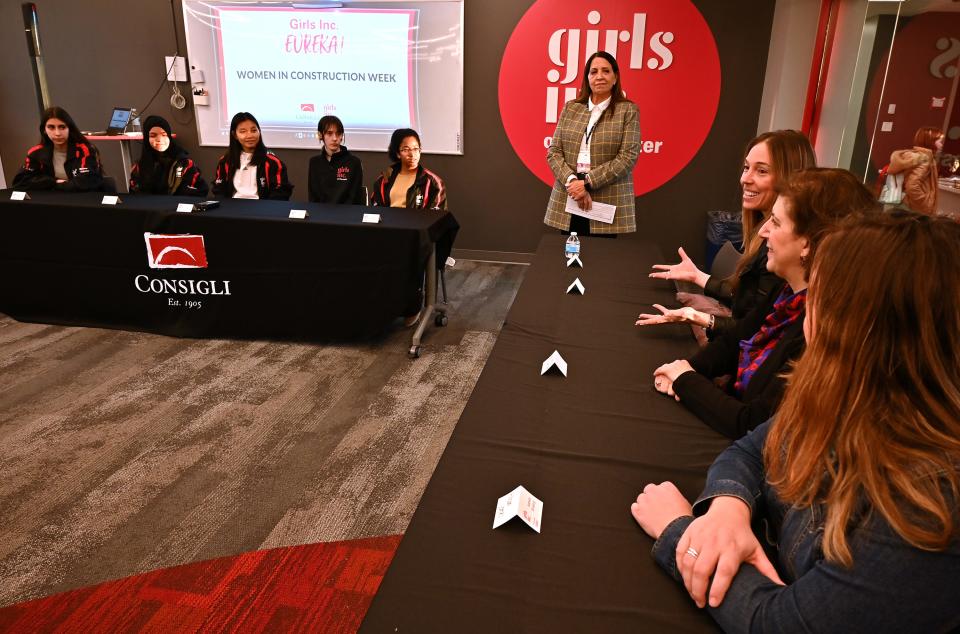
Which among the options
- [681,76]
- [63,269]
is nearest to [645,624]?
[63,269]

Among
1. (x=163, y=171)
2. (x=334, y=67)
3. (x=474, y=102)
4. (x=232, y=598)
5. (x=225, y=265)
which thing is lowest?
(x=232, y=598)

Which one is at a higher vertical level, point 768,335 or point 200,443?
point 768,335

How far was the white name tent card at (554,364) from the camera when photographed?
5.00ft

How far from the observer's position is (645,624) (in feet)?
2.62

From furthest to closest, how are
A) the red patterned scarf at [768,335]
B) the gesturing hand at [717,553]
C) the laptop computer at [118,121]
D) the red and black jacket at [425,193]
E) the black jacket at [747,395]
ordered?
the laptop computer at [118,121], the red and black jacket at [425,193], the red patterned scarf at [768,335], the black jacket at [747,395], the gesturing hand at [717,553]

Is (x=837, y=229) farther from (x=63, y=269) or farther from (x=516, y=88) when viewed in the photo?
(x=516, y=88)

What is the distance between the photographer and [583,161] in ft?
11.6

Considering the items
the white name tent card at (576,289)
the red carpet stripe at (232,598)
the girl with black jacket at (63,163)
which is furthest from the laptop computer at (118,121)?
the white name tent card at (576,289)

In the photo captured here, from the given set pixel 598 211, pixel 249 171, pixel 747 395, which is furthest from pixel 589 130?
pixel 747 395

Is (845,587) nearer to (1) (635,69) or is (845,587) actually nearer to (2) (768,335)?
(2) (768,335)

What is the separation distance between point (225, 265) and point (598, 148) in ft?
6.99

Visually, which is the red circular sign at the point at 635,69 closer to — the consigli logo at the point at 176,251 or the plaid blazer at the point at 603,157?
the plaid blazer at the point at 603,157

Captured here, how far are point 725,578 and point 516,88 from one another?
15.5ft

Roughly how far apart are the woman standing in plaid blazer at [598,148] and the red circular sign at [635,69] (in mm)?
1506
